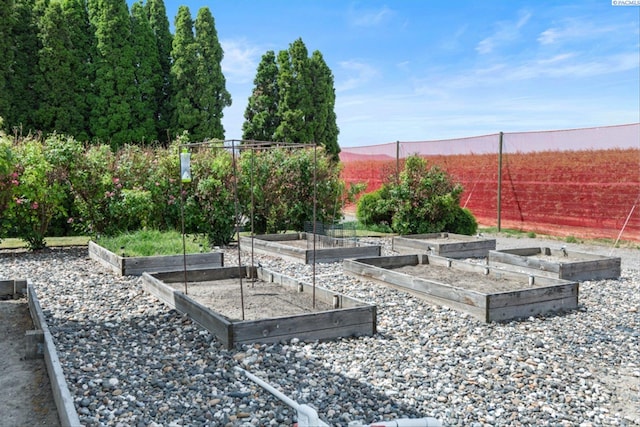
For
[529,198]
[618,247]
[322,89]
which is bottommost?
[618,247]

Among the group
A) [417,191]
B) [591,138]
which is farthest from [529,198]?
[417,191]

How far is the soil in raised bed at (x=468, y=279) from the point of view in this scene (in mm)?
6894

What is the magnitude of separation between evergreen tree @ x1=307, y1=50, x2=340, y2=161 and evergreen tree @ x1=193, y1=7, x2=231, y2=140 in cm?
391

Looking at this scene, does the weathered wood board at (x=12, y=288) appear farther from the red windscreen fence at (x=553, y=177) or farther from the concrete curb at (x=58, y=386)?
the red windscreen fence at (x=553, y=177)

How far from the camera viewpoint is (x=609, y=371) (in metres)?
4.59

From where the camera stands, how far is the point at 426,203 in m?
12.8

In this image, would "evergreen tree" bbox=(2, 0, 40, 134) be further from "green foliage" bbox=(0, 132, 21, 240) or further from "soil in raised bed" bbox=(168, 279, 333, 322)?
"soil in raised bed" bbox=(168, 279, 333, 322)

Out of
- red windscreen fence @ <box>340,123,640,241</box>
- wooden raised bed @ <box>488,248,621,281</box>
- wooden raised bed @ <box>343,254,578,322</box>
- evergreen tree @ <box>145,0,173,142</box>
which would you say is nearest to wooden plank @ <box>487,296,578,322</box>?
wooden raised bed @ <box>343,254,578,322</box>

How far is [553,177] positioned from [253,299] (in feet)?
32.3

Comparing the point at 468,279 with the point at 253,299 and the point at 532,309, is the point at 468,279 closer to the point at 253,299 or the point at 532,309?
the point at 532,309

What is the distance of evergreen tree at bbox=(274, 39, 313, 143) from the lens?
82.1 feet

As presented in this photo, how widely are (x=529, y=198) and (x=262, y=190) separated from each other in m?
6.58

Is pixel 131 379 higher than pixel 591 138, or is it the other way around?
pixel 591 138

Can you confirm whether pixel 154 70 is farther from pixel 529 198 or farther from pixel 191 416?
pixel 191 416
